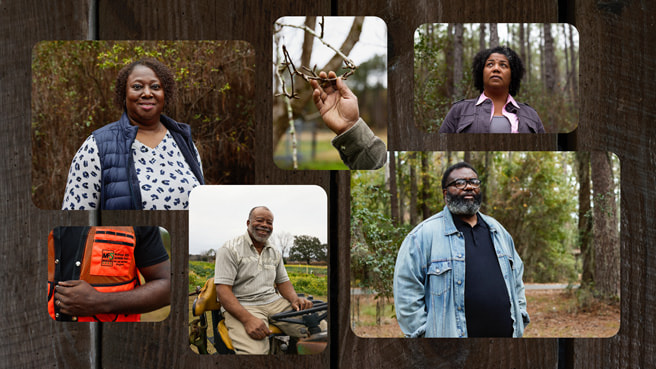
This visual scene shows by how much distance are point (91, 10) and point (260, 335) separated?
0.99 meters

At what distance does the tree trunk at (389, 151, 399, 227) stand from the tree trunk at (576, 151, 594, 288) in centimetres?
47

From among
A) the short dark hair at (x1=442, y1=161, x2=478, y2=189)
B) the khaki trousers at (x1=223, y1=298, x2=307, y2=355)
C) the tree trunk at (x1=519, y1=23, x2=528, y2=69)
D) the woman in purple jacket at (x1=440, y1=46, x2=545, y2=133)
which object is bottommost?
the khaki trousers at (x1=223, y1=298, x2=307, y2=355)

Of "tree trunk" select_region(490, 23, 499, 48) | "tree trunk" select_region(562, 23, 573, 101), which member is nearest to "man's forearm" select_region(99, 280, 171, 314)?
"tree trunk" select_region(490, 23, 499, 48)

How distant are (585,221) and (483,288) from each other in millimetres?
316

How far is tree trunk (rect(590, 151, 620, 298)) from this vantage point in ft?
5.01

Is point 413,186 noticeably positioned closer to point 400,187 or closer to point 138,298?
point 400,187

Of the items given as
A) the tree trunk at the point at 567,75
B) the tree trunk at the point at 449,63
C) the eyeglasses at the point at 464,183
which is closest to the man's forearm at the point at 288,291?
the eyeglasses at the point at 464,183

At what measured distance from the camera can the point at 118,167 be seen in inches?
60.3

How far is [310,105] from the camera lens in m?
1.53

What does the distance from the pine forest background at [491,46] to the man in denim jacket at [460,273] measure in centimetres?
19

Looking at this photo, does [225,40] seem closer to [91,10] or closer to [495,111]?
[91,10]

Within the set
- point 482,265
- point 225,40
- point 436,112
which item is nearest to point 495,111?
point 436,112

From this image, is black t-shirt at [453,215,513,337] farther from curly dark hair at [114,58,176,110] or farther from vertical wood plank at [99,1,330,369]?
curly dark hair at [114,58,176,110]

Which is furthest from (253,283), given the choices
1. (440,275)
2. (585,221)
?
(585,221)
